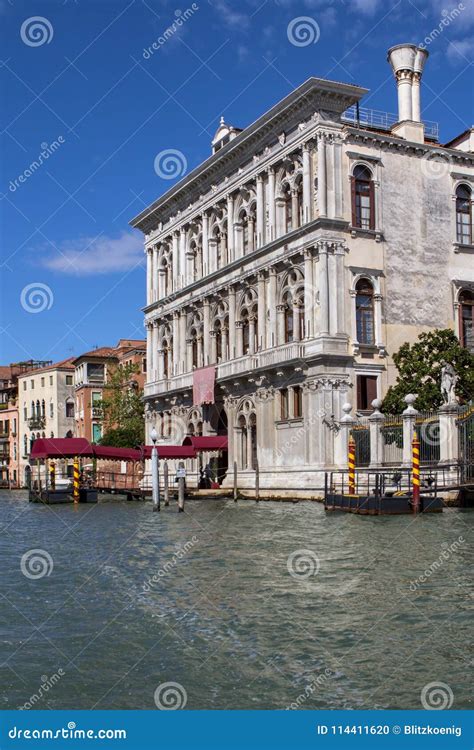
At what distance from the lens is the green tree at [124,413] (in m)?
51.2

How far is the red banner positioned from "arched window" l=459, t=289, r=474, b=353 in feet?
31.6

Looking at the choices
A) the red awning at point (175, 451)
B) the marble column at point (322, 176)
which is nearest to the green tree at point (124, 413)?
the red awning at point (175, 451)

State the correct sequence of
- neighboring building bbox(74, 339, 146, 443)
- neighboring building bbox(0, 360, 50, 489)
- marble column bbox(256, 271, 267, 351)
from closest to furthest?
marble column bbox(256, 271, 267, 351), neighboring building bbox(74, 339, 146, 443), neighboring building bbox(0, 360, 50, 489)

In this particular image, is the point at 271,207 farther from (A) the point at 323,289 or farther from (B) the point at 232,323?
(B) the point at 232,323

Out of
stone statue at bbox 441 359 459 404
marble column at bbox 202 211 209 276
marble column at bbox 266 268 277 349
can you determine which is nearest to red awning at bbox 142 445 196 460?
marble column at bbox 266 268 277 349

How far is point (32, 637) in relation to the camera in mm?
8805

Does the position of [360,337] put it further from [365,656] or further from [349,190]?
[365,656]

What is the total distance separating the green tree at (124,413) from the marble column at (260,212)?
1795cm

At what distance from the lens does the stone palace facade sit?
30922 millimetres

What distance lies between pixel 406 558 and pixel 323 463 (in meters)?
16.5

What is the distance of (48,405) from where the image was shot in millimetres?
70438

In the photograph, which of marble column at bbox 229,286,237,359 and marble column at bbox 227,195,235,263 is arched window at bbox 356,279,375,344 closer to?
marble column at bbox 229,286,237,359

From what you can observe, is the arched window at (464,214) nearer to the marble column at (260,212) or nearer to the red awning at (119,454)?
the marble column at (260,212)

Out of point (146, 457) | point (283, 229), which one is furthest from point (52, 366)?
point (283, 229)
